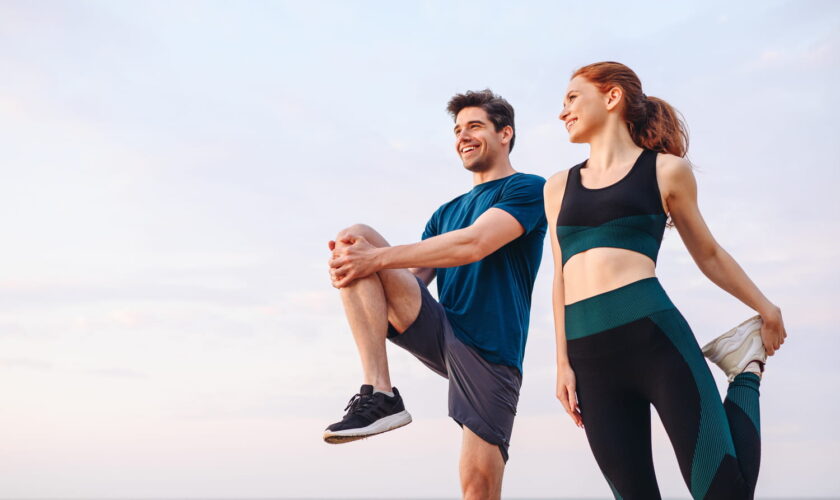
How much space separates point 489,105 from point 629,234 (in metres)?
2.02

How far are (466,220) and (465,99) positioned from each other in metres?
0.83

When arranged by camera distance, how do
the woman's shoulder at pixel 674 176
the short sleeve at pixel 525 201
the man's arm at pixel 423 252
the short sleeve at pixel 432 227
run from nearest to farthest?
the woman's shoulder at pixel 674 176
the man's arm at pixel 423 252
the short sleeve at pixel 525 201
the short sleeve at pixel 432 227

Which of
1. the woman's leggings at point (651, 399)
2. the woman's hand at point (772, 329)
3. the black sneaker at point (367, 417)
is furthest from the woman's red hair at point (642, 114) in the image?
the black sneaker at point (367, 417)

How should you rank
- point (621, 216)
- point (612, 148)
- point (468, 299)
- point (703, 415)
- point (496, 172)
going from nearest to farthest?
1. point (703, 415)
2. point (621, 216)
3. point (612, 148)
4. point (468, 299)
5. point (496, 172)

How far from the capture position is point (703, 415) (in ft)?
10.6

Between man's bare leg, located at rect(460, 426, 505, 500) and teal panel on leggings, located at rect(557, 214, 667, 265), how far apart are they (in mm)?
1549

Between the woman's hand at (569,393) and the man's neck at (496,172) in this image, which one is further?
the man's neck at (496,172)

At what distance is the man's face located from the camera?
514 cm

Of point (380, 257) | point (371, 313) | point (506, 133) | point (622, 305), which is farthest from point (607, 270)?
point (506, 133)

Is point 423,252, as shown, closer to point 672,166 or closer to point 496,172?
point 496,172

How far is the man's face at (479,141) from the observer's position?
16.9 feet

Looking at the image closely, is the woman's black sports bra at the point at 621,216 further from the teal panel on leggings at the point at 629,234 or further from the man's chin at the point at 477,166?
the man's chin at the point at 477,166

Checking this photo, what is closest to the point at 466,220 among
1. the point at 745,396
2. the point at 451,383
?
the point at 451,383

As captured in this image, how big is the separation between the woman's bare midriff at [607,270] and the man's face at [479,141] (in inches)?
68.3
